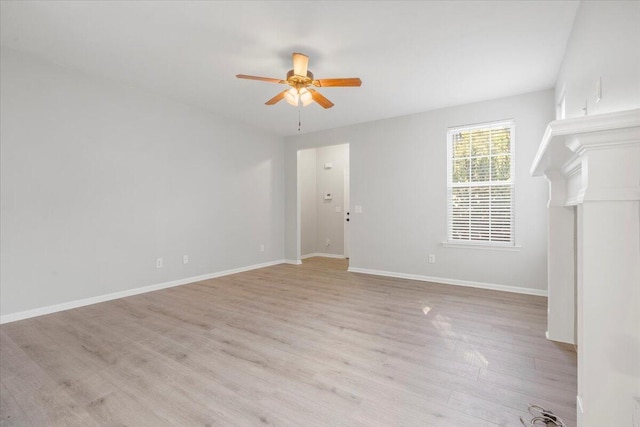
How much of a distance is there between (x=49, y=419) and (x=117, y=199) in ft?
9.11

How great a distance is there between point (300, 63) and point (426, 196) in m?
2.91

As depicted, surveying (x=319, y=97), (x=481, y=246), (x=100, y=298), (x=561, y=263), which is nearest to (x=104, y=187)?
(x=100, y=298)

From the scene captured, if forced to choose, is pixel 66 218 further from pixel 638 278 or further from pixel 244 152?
pixel 638 278

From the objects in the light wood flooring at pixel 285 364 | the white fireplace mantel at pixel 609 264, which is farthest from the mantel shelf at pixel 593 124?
the light wood flooring at pixel 285 364

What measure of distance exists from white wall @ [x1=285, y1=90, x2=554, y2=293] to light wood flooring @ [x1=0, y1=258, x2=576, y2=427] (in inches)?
30.1

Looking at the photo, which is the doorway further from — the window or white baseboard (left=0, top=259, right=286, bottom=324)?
the window

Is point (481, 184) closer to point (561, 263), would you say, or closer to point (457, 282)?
point (457, 282)

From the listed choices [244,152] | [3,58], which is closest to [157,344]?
[3,58]

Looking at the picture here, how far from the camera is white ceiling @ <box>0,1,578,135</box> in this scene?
2.34 m

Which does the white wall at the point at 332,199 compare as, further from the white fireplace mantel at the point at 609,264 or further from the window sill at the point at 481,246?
the white fireplace mantel at the point at 609,264

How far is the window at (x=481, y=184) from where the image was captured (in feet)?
13.4

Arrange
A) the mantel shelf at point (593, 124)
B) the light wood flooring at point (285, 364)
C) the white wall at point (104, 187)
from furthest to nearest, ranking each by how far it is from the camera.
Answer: the white wall at point (104, 187)
the light wood flooring at point (285, 364)
the mantel shelf at point (593, 124)

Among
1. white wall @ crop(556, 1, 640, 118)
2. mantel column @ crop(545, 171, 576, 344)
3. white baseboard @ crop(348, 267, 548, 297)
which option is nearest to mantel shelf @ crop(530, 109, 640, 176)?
white wall @ crop(556, 1, 640, 118)

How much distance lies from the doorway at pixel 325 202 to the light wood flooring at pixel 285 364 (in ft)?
11.9
